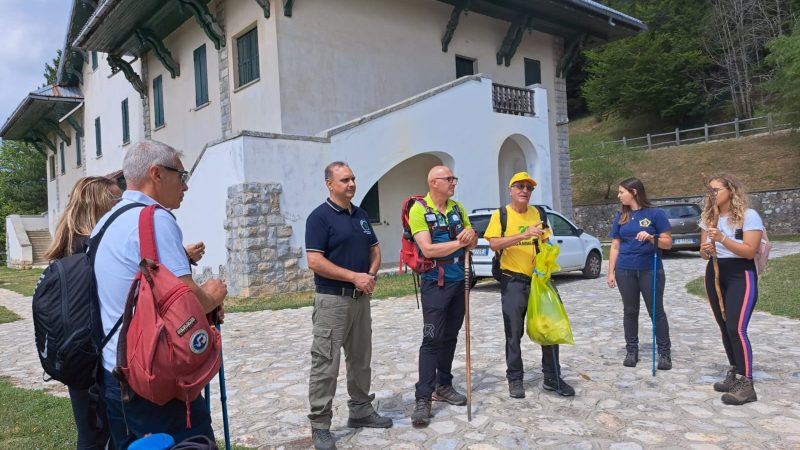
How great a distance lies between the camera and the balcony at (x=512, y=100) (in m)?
15.8

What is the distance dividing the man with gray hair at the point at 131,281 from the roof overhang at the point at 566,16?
597 inches

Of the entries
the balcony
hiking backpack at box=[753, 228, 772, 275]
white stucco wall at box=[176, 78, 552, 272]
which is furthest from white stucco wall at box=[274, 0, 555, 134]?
hiking backpack at box=[753, 228, 772, 275]

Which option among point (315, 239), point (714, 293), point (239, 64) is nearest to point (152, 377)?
point (315, 239)

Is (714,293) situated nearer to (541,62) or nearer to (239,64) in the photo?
(239,64)

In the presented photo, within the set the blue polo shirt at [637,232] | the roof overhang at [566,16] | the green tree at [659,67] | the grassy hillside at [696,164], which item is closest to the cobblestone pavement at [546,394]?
the blue polo shirt at [637,232]

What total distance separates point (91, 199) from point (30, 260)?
2925 centimetres

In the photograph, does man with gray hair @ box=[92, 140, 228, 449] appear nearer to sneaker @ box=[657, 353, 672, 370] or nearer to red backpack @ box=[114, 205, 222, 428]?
red backpack @ box=[114, 205, 222, 428]

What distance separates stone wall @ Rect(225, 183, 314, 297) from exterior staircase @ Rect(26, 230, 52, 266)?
70.4 feet

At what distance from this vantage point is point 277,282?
37.6 feet

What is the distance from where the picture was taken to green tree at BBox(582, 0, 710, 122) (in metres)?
42.4

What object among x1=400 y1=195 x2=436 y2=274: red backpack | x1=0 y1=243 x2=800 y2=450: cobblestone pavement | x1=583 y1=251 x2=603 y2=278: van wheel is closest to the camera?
x1=0 y1=243 x2=800 y2=450: cobblestone pavement

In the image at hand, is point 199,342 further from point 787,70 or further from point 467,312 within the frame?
point 787,70

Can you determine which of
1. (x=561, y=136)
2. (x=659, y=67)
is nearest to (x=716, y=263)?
(x=561, y=136)

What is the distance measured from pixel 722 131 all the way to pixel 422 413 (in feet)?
140
